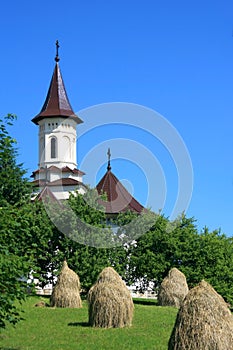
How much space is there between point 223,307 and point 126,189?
Result: 147ft

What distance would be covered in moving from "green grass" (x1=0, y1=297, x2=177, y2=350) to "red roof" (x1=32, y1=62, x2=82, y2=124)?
4611 centimetres

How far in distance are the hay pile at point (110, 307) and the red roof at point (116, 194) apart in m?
33.5

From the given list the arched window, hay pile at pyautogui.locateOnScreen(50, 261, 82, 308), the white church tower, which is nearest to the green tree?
hay pile at pyautogui.locateOnScreen(50, 261, 82, 308)

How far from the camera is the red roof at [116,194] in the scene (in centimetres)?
5491

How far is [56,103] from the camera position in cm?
6869

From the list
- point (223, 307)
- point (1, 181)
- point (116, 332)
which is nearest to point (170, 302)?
point (116, 332)

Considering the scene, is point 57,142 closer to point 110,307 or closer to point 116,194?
point 116,194

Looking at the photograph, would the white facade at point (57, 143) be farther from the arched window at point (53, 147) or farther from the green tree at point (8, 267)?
the green tree at point (8, 267)

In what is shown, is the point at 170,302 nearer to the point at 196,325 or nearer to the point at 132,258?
the point at 132,258

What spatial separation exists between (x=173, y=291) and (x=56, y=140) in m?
41.1

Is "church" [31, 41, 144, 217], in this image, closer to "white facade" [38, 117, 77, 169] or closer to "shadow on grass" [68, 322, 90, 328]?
"white facade" [38, 117, 77, 169]

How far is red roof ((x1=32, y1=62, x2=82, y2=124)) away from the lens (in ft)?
223

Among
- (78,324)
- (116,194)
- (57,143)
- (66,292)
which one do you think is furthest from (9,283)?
(57,143)

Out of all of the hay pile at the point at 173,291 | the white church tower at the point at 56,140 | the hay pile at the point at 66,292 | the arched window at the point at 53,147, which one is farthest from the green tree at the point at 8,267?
the arched window at the point at 53,147
